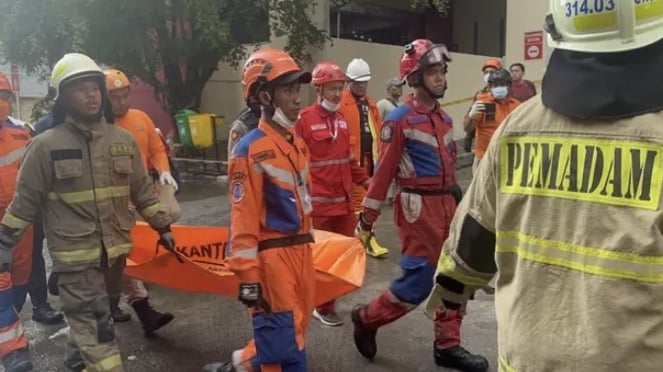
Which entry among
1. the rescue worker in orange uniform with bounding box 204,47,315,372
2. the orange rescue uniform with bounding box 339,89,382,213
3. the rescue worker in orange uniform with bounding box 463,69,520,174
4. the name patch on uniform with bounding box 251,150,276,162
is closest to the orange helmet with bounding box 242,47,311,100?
the rescue worker in orange uniform with bounding box 204,47,315,372

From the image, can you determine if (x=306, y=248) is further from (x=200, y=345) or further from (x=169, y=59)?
(x=169, y=59)

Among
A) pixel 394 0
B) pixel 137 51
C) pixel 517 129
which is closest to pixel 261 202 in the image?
pixel 517 129

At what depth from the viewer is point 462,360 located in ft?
13.6

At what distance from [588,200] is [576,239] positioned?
10 cm

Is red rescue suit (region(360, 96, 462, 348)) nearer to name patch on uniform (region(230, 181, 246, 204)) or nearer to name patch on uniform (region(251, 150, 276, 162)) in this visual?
name patch on uniform (region(251, 150, 276, 162))

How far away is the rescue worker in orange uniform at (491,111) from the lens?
23.7ft

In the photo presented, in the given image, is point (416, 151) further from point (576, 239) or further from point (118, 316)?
point (118, 316)

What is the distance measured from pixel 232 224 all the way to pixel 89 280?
36.7 inches

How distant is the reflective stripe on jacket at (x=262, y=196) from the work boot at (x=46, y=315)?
2853mm

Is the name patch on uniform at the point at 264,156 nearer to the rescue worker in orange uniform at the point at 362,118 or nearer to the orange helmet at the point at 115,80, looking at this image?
the orange helmet at the point at 115,80

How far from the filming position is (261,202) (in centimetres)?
332

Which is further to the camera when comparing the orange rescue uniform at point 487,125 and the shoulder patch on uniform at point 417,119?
the orange rescue uniform at point 487,125

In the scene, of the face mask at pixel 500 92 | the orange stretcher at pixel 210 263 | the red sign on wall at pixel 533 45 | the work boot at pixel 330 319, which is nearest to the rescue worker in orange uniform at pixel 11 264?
the orange stretcher at pixel 210 263

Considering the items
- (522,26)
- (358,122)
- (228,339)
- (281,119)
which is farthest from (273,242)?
(522,26)
